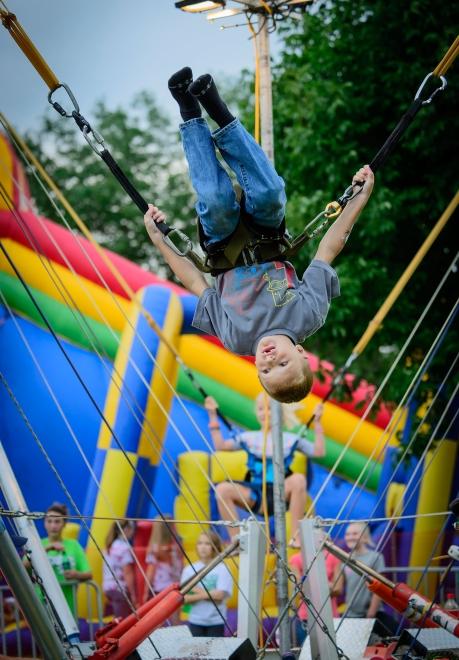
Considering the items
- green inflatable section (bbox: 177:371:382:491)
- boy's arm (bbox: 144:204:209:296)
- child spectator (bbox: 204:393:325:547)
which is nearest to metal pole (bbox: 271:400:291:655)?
child spectator (bbox: 204:393:325:547)

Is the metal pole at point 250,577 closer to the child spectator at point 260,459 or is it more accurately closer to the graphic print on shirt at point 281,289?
the child spectator at point 260,459

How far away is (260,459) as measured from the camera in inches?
219

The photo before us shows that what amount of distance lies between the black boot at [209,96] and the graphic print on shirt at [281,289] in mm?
552

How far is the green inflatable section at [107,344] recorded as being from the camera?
24.4ft

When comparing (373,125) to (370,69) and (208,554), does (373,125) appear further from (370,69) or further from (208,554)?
(208,554)

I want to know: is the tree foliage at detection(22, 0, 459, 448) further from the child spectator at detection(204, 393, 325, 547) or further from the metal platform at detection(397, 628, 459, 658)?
the metal platform at detection(397, 628, 459, 658)

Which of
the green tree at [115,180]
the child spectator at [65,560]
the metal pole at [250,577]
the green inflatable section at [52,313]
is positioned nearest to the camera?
the metal pole at [250,577]

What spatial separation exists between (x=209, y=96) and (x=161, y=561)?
14.1ft

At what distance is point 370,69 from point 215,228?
407 centimetres

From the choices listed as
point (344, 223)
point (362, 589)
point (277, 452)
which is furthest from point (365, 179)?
point (362, 589)

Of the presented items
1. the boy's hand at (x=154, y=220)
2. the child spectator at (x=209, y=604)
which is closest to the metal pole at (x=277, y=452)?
the child spectator at (x=209, y=604)

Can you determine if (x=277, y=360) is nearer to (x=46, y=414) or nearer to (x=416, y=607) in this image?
(x=416, y=607)

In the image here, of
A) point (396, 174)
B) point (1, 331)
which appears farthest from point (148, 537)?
point (396, 174)

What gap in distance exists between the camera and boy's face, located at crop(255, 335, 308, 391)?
9.80 feet
